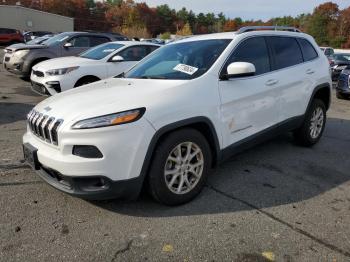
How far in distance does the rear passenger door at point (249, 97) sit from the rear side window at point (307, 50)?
105 centimetres

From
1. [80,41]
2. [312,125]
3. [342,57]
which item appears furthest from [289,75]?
[342,57]

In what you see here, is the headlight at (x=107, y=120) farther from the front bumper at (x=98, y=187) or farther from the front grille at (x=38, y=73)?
the front grille at (x=38, y=73)

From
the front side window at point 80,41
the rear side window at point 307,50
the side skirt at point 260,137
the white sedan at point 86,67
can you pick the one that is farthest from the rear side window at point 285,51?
the front side window at point 80,41

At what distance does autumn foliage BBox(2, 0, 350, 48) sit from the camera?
251 ft

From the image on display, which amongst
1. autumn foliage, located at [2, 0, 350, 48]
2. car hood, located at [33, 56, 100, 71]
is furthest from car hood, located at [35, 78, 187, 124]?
autumn foliage, located at [2, 0, 350, 48]

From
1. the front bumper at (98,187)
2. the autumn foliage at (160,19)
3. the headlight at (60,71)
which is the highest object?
the autumn foliage at (160,19)

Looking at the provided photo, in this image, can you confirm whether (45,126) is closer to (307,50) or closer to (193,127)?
(193,127)

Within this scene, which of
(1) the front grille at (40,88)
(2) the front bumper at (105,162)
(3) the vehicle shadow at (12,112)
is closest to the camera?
(2) the front bumper at (105,162)

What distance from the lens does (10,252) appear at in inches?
114

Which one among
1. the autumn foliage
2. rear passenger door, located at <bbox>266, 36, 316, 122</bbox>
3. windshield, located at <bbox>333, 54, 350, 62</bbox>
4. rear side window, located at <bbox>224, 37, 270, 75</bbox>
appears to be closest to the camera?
rear side window, located at <bbox>224, 37, 270, 75</bbox>

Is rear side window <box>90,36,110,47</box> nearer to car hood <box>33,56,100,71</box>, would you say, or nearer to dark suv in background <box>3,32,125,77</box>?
dark suv in background <box>3,32,125,77</box>

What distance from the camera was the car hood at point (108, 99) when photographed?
3.25 meters

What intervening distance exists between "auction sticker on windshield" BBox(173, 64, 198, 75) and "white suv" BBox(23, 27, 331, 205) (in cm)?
2

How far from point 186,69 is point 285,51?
182cm
